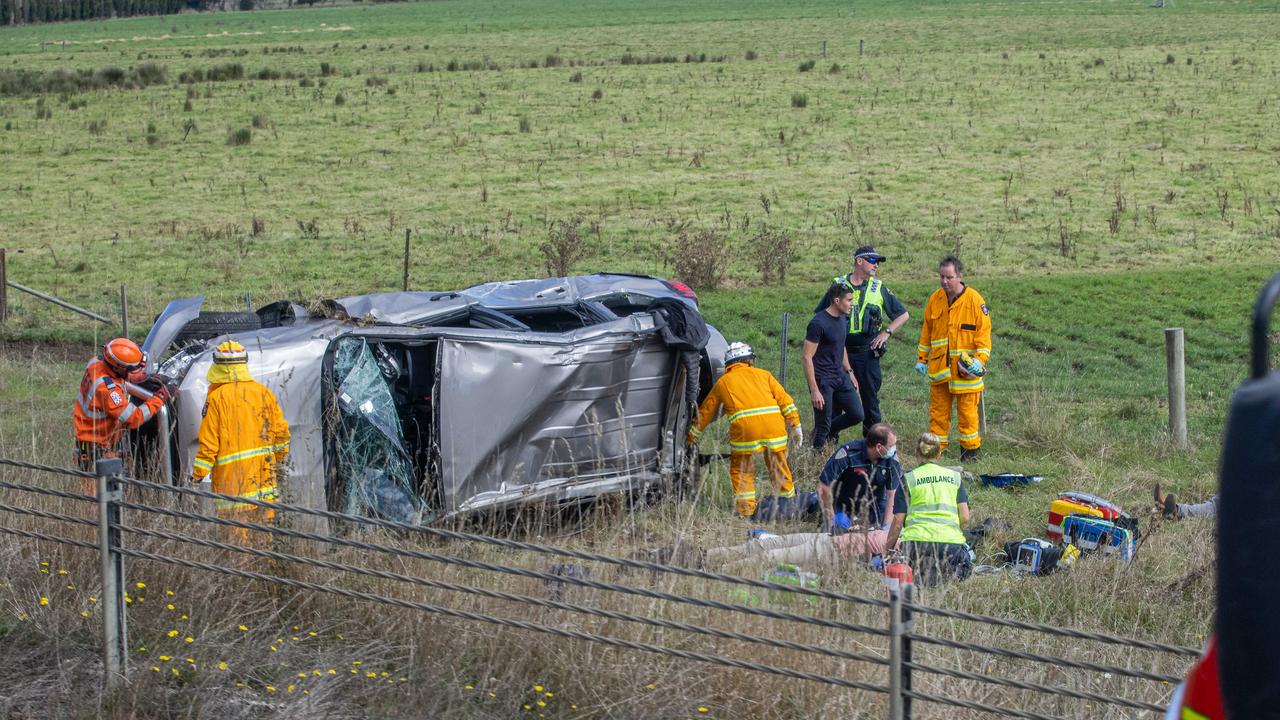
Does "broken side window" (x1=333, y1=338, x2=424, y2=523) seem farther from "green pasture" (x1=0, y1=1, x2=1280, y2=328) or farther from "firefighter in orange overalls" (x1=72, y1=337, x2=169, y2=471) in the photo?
"green pasture" (x1=0, y1=1, x2=1280, y2=328)

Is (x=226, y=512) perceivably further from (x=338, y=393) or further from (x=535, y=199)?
(x=535, y=199)

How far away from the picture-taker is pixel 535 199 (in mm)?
24703

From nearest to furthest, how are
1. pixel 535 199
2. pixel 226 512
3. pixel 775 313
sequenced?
1. pixel 226 512
2. pixel 775 313
3. pixel 535 199

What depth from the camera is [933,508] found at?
719cm

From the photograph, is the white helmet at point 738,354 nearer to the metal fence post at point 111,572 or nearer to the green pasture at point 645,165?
the metal fence post at point 111,572

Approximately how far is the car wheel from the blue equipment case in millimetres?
5217

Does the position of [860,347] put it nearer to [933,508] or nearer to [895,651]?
[933,508]

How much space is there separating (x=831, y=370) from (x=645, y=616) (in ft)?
17.7

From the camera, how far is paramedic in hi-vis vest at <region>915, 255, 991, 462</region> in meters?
10.2

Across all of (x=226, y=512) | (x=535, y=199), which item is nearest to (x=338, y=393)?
(x=226, y=512)

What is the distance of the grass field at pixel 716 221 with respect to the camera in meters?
5.28

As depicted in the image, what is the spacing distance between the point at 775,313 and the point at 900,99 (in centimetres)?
1940

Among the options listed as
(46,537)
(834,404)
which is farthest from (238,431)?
(834,404)

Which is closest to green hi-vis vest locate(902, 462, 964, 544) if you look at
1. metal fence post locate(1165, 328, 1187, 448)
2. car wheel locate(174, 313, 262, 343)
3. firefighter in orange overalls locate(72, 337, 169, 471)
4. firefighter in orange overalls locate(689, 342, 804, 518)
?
firefighter in orange overalls locate(689, 342, 804, 518)
